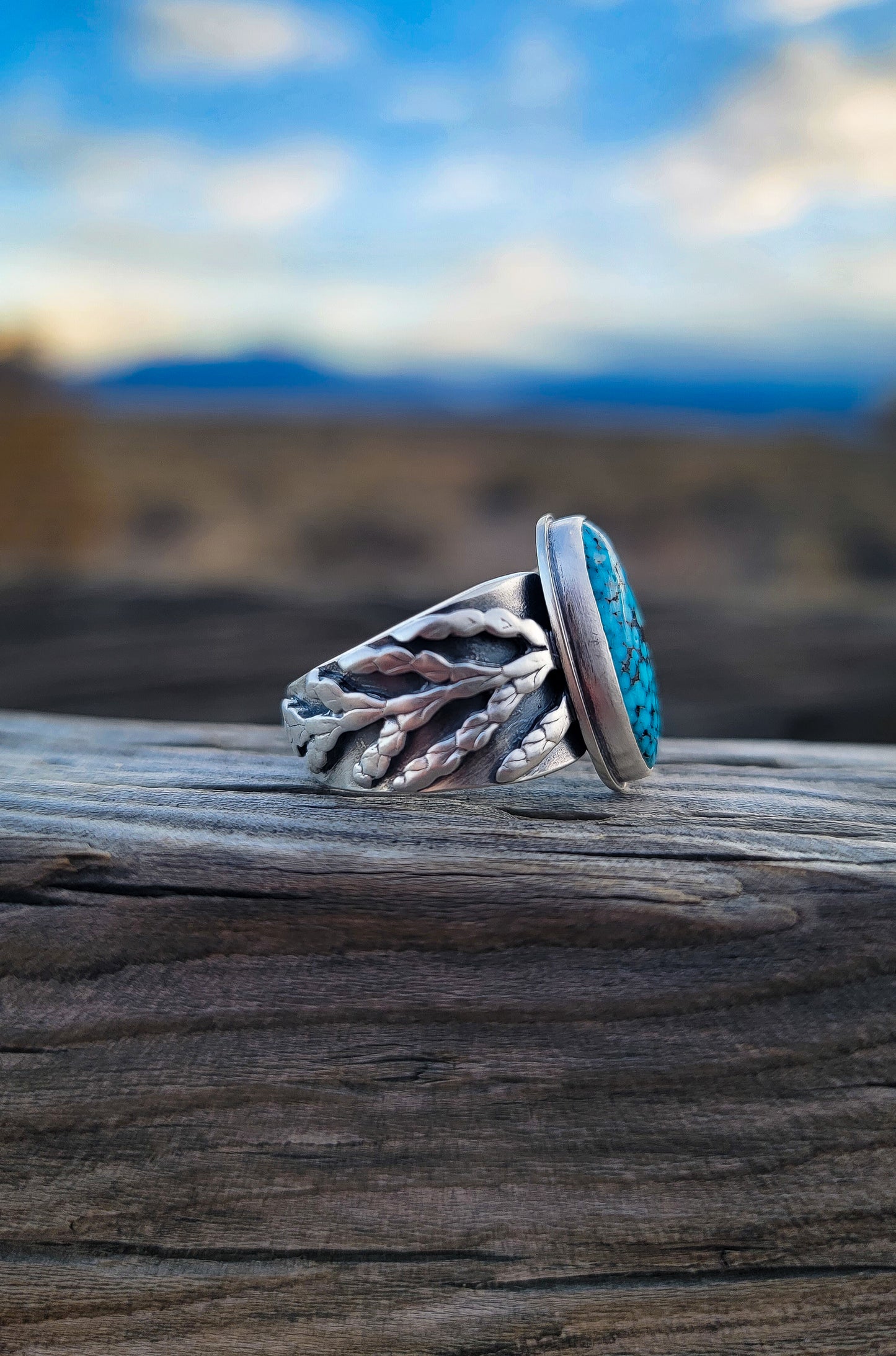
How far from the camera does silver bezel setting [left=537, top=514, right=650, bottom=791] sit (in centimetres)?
165

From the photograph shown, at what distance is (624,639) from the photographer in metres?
1.73

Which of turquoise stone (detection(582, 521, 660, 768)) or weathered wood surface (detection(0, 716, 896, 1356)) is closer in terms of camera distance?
weathered wood surface (detection(0, 716, 896, 1356))

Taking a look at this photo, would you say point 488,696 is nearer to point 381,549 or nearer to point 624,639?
point 624,639

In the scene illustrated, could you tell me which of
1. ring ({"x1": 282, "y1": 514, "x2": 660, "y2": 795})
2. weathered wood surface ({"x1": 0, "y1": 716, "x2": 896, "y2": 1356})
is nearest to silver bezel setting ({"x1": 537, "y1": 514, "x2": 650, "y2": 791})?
ring ({"x1": 282, "y1": 514, "x2": 660, "y2": 795})

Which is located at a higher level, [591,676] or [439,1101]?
[591,676]

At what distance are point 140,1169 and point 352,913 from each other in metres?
0.36

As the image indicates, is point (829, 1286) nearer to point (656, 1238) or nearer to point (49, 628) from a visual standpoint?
point (656, 1238)

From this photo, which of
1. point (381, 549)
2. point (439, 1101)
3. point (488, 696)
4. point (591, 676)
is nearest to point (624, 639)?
point (591, 676)

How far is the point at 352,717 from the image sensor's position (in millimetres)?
1629

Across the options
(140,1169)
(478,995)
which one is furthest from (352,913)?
(140,1169)

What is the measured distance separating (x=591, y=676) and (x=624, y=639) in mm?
114

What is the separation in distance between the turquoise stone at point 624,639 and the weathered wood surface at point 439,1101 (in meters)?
0.42

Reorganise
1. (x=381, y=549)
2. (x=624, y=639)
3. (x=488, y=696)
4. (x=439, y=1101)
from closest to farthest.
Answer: (x=439, y=1101)
(x=488, y=696)
(x=624, y=639)
(x=381, y=549)

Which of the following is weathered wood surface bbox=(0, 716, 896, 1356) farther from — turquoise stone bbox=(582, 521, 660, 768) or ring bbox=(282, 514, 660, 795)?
turquoise stone bbox=(582, 521, 660, 768)
